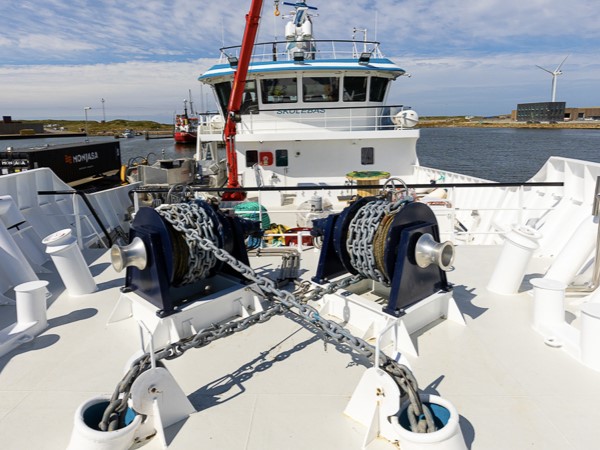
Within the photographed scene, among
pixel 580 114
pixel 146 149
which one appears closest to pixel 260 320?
pixel 146 149

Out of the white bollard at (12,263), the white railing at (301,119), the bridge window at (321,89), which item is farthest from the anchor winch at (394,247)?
the bridge window at (321,89)

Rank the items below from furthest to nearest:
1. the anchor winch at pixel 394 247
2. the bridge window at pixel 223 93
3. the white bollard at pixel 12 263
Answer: the bridge window at pixel 223 93 → the white bollard at pixel 12 263 → the anchor winch at pixel 394 247

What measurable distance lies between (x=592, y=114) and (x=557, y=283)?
6040 inches

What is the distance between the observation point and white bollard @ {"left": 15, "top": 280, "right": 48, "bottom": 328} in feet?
11.6

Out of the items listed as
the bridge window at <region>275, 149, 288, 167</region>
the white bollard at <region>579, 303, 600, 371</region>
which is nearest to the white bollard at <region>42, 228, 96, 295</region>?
the white bollard at <region>579, 303, 600, 371</region>

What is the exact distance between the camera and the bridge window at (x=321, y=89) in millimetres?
11945

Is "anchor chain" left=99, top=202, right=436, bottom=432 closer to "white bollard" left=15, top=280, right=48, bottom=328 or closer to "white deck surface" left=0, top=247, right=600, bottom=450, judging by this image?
"white deck surface" left=0, top=247, right=600, bottom=450

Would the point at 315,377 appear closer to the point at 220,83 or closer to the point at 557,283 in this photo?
the point at 557,283

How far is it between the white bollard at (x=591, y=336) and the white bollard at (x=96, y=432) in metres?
2.94

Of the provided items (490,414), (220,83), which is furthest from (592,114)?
(490,414)

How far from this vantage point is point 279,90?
12148mm

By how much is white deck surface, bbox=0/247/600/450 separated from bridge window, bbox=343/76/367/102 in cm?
936

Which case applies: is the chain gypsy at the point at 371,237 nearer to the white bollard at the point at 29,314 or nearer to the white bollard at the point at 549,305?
the white bollard at the point at 549,305

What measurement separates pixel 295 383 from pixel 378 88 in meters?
11.3
